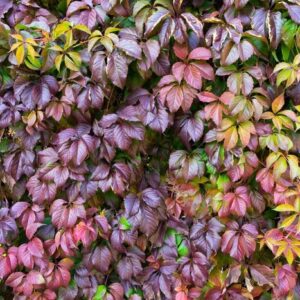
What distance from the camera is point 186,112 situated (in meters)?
1.49

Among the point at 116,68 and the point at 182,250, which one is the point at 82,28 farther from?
the point at 182,250

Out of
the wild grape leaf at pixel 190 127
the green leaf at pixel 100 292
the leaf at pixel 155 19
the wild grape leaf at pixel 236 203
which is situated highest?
the leaf at pixel 155 19

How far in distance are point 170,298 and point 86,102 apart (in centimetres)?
79

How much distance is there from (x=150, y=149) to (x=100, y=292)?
1.89 ft

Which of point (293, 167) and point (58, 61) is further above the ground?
point (58, 61)

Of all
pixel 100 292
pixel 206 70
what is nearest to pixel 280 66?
pixel 206 70

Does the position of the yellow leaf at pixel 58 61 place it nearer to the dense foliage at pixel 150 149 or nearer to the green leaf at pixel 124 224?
the dense foliage at pixel 150 149

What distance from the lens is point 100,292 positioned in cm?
162

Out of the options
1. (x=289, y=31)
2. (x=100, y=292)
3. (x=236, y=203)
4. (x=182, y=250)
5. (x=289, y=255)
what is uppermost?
(x=289, y=31)

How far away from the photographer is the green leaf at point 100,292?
5.30 ft

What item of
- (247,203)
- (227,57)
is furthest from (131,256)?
(227,57)

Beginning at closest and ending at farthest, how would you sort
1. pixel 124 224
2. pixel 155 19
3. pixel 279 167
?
pixel 155 19 → pixel 279 167 → pixel 124 224

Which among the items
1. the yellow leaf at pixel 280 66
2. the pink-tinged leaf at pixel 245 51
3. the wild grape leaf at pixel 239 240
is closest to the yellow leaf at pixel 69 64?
the pink-tinged leaf at pixel 245 51

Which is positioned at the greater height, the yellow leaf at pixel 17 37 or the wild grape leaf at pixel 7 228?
the yellow leaf at pixel 17 37
